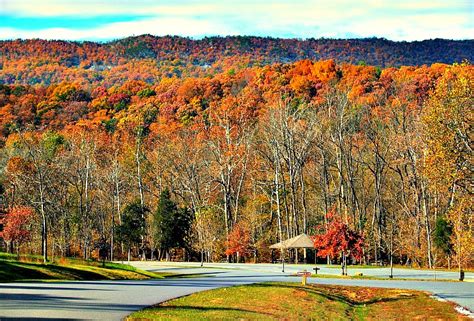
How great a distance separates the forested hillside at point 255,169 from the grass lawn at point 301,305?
22.0 ft

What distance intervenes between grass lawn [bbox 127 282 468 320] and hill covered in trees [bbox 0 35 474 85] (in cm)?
12522

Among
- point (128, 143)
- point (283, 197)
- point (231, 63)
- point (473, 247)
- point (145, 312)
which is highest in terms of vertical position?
point (231, 63)

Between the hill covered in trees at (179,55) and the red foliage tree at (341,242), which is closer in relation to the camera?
the red foliage tree at (341,242)

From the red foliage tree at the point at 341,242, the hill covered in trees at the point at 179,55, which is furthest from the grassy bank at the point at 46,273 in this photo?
the hill covered in trees at the point at 179,55

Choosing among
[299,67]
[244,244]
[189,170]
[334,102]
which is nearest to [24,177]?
[189,170]

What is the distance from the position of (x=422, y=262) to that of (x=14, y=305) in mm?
44850

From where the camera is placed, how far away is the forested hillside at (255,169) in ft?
173

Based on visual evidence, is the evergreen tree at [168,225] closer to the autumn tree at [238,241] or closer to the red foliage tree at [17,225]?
the autumn tree at [238,241]

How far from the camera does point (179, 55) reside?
171750 mm

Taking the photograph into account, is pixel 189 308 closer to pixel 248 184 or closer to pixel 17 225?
pixel 17 225

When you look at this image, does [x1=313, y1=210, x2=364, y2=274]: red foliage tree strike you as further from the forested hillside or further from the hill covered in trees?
the hill covered in trees

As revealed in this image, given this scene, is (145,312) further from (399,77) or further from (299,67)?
(299,67)

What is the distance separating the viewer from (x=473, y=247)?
101 ft

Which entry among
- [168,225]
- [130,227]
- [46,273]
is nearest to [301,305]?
[46,273]
